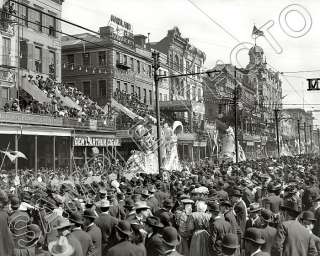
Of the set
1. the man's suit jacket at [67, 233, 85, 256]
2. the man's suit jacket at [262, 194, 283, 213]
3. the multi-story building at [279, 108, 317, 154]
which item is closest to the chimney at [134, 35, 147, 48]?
the man's suit jacket at [262, 194, 283, 213]

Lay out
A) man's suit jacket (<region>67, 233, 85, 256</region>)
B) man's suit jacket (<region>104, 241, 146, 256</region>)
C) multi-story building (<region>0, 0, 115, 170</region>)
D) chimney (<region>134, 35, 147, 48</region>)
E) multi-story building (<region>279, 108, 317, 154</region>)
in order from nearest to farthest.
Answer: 1. man's suit jacket (<region>104, 241, 146, 256</region>)
2. man's suit jacket (<region>67, 233, 85, 256</region>)
3. multi-story building (<region>0, 0, 115, 170</region>)
4. chimney (<region>134, 35, 147, 48</region>)
5. multi-story building (<region>279, 108, 317, 154</region>)

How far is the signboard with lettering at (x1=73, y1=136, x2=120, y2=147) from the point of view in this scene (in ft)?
107

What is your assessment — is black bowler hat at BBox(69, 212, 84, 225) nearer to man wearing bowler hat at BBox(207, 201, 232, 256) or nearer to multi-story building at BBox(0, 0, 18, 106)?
man wearing bowler hat at BBox(207, 201, 232, 256)

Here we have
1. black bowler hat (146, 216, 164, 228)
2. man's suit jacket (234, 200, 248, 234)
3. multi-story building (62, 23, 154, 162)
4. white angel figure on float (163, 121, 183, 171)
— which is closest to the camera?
black bowler hat (146, 216, 164, 228)

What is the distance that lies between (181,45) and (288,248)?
181 ft

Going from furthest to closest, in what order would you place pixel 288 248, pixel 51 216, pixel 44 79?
pixel 44 79
pixel 51 216
pixel 288 248

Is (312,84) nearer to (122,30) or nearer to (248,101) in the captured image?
(122,30)

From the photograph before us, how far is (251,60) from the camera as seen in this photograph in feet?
335

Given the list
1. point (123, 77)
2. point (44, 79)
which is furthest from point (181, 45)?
point (44, 79)

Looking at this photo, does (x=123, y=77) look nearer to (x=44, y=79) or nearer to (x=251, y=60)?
(x=44, y=79)

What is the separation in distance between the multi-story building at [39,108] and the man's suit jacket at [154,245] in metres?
19.5

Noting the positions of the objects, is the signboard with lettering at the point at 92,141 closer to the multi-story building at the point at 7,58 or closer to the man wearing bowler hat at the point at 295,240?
the multi-story building at the point at 7,58

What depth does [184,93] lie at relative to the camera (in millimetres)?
61812

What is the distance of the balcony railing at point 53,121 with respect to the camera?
2645 cm
